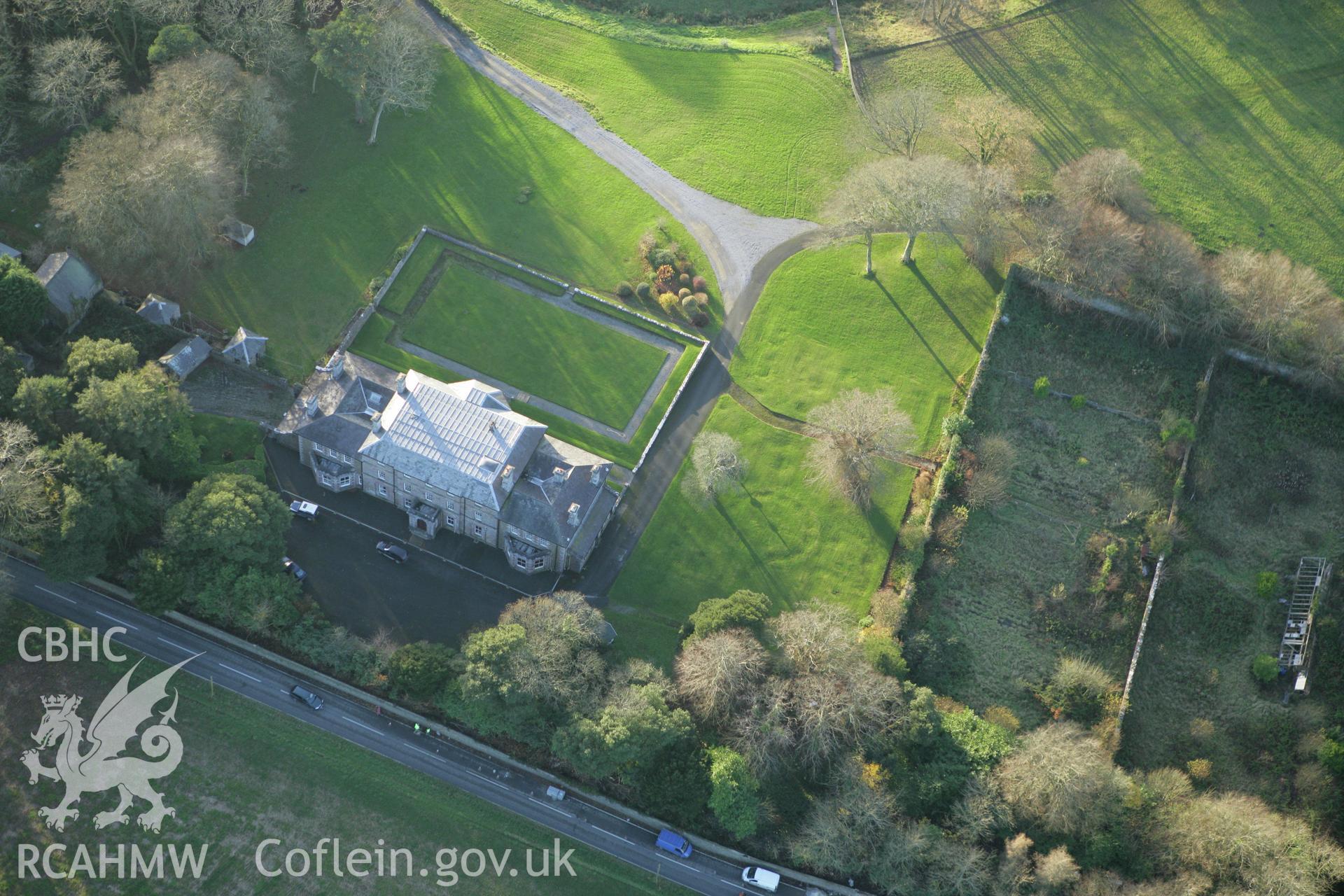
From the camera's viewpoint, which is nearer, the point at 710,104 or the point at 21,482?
the point at 21,482

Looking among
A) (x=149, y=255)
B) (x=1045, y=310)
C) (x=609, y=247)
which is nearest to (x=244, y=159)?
(x=149, y=255)

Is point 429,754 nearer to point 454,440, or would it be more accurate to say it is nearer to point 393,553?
point 393,553

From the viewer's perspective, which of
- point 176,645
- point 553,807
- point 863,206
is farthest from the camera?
point 863,206

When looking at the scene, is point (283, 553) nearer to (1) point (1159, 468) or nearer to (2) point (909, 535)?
(2) point (909, 535)

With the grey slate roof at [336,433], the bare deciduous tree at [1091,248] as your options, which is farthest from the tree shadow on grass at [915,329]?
the grey slate roof at [336,433]

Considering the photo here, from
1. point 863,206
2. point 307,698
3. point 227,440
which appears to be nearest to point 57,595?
point 227,440

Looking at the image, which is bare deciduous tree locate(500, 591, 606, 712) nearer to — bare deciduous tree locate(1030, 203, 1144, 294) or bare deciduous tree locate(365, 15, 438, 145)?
bare deciduous tree locate(365, 15, 438, 145)

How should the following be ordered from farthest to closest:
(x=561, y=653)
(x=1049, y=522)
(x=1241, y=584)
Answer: (x=1049, y=522)
(x=1241, y=584)
(x=561, y=653)

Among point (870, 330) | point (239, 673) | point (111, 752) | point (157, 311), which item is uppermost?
point (870, 330)
